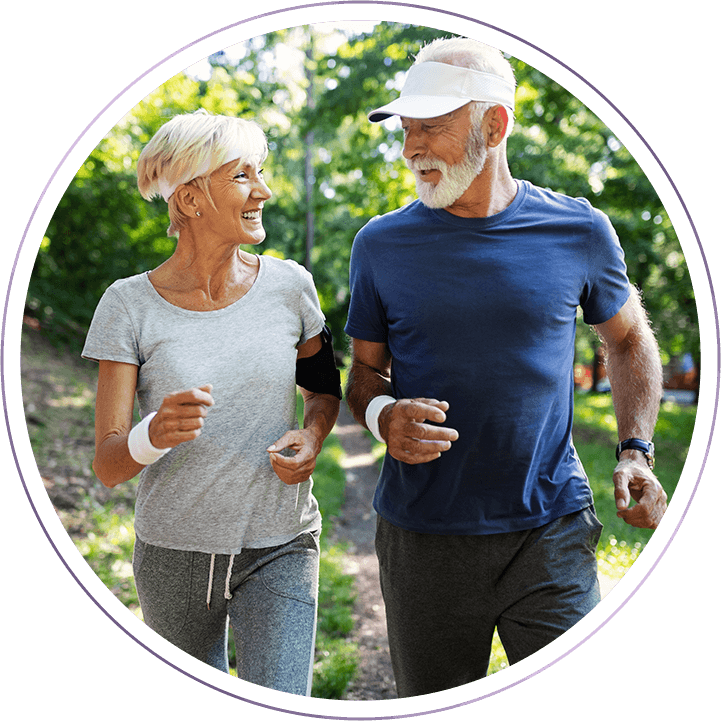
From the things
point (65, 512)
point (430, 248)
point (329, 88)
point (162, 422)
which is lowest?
point (65, 512)

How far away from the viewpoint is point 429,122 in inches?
84.4

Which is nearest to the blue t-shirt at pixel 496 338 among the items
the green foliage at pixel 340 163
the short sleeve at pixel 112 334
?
the short sleeve at pixel 112 334

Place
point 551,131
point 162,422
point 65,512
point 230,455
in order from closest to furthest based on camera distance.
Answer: point 162,422 → point 230,455 → point 65,512 → point 551,131

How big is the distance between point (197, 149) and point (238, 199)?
0.18 m

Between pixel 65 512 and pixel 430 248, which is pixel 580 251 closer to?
pixel 430 248

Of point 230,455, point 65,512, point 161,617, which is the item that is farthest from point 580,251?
point 65,512

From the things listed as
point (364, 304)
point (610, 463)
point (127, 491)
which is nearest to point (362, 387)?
point (364, 304)

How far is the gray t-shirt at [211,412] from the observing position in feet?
6.40

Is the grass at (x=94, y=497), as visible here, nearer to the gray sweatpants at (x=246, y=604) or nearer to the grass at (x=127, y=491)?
the grass at (x=127, y=491)

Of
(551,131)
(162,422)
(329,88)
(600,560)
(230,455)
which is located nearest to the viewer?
(162,422)

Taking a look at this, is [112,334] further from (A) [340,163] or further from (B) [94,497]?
(A) [340,163]

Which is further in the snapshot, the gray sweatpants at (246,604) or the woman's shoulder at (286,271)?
the woman's shoulder at (286,271)

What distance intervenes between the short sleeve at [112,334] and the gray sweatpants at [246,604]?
0.59 meters

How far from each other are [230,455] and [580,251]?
50.5 inches
